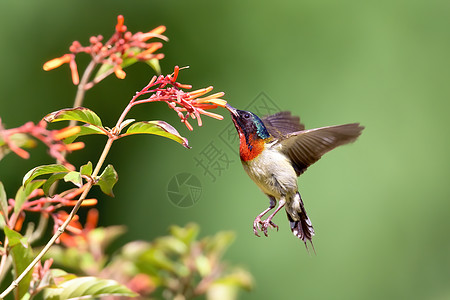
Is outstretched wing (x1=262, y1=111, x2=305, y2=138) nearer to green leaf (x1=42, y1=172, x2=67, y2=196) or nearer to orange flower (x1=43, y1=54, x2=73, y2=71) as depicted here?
orange flower (x1=43, y1=54, x2=73, y2=71)

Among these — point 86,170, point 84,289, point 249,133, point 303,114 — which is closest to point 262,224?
point 249,133

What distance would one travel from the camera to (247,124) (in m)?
1.79

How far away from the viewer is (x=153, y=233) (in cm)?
409

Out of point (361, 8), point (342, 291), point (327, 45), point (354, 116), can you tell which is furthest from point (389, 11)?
point (342, 291)

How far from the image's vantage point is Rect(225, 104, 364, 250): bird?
1.77 metres

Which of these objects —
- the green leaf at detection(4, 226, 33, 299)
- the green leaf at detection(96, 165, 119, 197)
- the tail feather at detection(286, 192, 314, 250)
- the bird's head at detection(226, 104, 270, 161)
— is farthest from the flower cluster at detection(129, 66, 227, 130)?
the tail feather at detection(286, 192, 314, 250)

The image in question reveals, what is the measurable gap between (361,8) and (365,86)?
2.27 feet

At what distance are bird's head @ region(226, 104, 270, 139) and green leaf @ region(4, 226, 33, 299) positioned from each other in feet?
2.76

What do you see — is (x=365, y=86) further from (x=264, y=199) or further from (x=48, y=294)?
(x=48, y=294)

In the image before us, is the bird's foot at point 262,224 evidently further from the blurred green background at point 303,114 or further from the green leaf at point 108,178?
the blurred green background at point 303,114

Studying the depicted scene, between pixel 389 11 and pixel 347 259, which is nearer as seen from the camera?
pixel 347 259

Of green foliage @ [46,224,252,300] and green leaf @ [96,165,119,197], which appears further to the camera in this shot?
green foliage @ [46,224,252,300]

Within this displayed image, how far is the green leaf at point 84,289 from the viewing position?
1125mm

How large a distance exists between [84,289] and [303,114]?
9.97 feet
